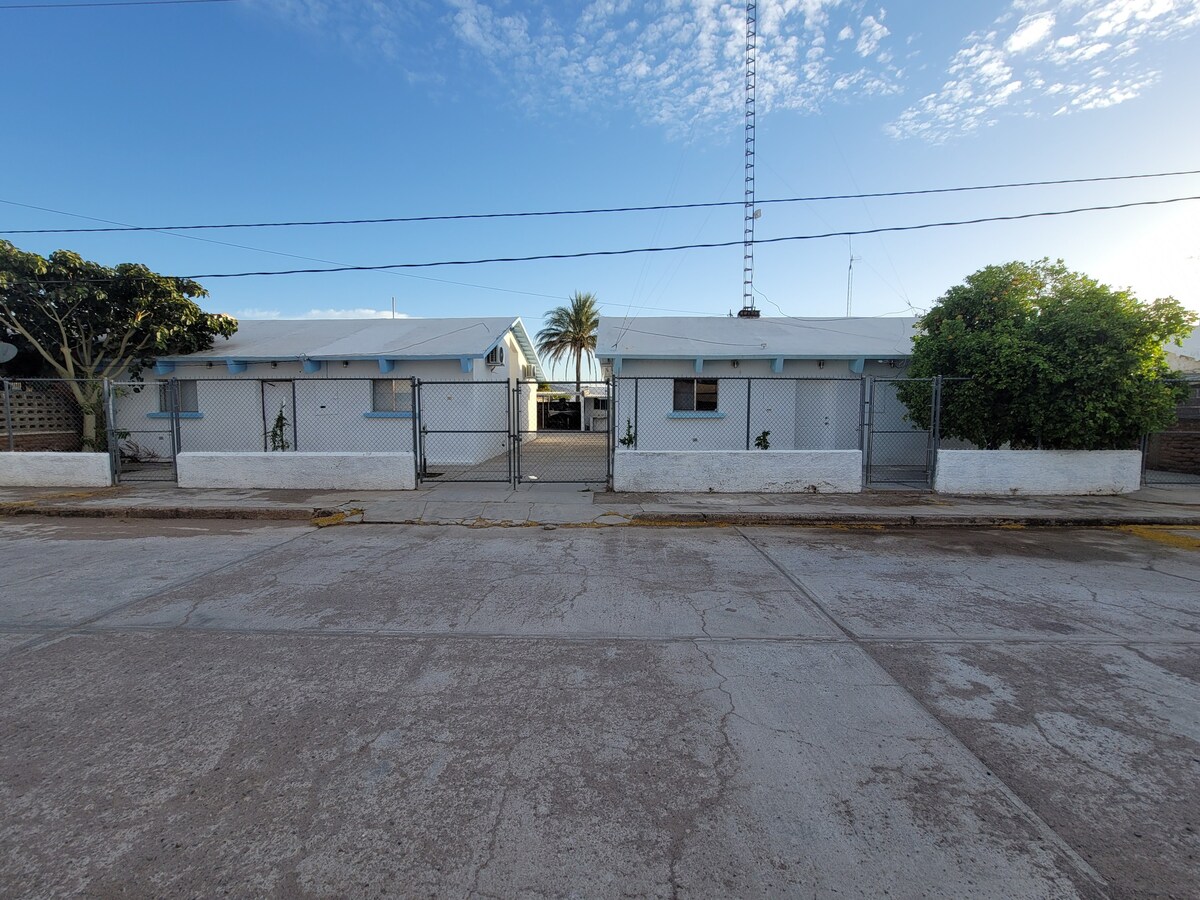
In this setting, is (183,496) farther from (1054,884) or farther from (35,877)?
(1054,884)

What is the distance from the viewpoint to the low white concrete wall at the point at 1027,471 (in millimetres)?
10219

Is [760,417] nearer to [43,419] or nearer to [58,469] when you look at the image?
[58,469]

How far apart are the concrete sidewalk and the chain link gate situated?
1.20 meters

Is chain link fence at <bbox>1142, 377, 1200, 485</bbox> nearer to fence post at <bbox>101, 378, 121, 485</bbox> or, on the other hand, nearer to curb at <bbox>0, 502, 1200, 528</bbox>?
curb at <bbox>0, 502, 1200, 528</bbox>

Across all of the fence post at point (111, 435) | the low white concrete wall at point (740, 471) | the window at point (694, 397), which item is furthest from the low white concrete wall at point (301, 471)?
the window at point (694, 397)

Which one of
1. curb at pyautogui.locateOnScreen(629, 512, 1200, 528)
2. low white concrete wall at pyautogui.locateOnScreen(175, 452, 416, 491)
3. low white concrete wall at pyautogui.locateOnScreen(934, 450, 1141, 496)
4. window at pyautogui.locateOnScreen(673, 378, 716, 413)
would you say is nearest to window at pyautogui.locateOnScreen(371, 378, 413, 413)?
low white concrete wall at pyautogui.locateOnScreen(175, 452, 416, 491)

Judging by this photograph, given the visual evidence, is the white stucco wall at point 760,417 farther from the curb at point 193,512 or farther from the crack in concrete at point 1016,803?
the crack in concrete at point 1016,803

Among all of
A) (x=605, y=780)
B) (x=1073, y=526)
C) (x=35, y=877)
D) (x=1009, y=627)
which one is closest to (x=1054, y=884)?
(x=605, y=780)

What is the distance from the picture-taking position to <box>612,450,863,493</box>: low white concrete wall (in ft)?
33.3

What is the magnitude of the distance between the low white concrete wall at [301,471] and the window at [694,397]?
7.25m

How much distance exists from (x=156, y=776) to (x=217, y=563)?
13.5 ft

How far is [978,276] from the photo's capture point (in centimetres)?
1107

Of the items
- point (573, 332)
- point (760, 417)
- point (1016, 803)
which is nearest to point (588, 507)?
point (1016, 803)

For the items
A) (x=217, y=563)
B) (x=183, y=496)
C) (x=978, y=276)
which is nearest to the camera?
(x=217, y=563)
